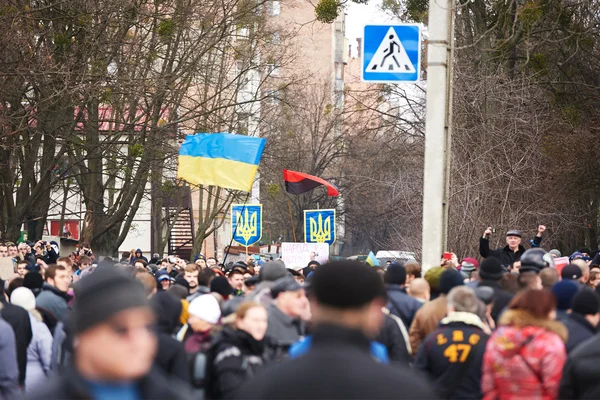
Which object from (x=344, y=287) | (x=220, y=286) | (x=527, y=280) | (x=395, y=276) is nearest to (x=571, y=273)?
(x=527, y=280)

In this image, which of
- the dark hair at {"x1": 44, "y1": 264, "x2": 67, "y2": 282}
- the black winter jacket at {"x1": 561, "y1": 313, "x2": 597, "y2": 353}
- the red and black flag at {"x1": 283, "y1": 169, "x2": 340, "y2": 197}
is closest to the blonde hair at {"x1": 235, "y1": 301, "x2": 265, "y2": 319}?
the black winter jacket at {"x1": 561, "y1": 313, "x2": 597, "y2": 353}

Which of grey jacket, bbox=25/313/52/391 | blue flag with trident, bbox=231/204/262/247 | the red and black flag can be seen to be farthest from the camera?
blue flag with trident, bbox=231/204/262/247

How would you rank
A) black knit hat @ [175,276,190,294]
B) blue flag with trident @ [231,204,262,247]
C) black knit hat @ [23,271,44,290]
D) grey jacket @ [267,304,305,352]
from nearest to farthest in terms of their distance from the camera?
1. grey jacket @ [267,304,305,352]
2. black knit hat @ [23,271,44,290]
3. black knit hat @ [175,276,190,294]
4. blue flag with trident @ [231,204,262,247]

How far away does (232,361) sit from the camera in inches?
260

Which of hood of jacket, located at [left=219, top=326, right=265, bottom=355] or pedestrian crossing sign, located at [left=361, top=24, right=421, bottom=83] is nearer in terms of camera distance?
hood of jacket, located at [left=219, top=326, right=265, bottom=355]

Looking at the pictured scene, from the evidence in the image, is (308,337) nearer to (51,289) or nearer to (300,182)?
(51,289)

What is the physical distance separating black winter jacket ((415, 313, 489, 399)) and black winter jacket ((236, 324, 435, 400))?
3.89m

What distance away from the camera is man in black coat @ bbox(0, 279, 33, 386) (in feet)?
30.0

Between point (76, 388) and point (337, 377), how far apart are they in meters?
0.71

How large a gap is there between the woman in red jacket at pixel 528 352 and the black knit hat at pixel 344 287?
246cm

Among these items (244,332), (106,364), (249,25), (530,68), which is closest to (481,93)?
(530,68)

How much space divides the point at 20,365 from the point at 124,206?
20.7 m

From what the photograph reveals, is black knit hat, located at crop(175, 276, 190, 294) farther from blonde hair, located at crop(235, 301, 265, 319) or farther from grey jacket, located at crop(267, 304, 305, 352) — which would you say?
blonde hair, located at crop(235, 301, 265, 319)

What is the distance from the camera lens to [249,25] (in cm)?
2977
